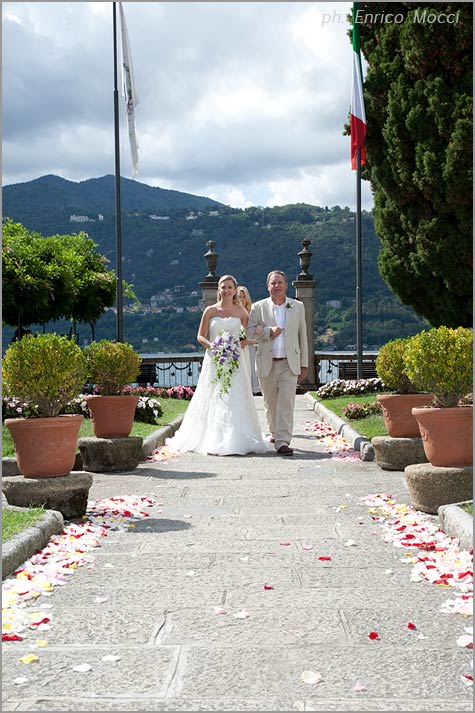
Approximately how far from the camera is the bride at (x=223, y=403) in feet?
36.9

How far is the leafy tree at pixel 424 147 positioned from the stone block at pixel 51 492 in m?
13.5

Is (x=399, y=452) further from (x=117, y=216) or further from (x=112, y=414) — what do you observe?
(x=117, y=216)

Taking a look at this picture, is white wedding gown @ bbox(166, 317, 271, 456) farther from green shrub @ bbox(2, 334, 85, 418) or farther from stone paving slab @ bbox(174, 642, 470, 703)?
stone paving slab @ bbox(174, 642, 470, 703)

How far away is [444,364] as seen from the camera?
6.65 metres

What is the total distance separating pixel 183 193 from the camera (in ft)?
294

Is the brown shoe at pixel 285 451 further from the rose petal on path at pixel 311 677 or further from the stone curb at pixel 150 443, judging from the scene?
the rose petal on path at pixel 311 677

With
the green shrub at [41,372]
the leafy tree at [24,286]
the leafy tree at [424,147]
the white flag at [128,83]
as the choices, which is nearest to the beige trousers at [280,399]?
the green shrub at [41,372]

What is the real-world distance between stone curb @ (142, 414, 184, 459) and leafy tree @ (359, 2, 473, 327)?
297 inches

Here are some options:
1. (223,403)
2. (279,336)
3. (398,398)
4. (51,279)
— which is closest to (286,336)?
(279,336)

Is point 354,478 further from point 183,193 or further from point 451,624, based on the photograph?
point 183,193

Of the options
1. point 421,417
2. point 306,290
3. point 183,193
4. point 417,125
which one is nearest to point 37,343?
point 421,417

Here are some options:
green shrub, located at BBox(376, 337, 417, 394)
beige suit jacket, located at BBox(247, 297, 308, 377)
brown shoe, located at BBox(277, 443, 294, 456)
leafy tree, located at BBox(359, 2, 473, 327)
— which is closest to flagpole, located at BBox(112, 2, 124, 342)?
leafy tree, located at BBox(359, 2, 473, 327)

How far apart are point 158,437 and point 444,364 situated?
6234 millimetres

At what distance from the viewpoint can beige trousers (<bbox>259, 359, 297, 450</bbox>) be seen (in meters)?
11.1
